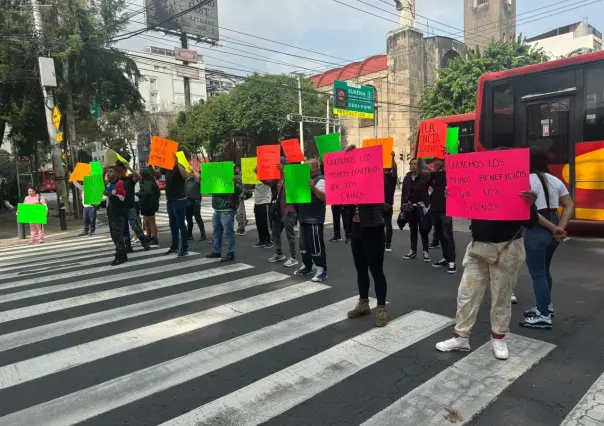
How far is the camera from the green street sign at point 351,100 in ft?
86.5

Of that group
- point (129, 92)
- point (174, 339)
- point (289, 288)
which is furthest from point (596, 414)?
point (129, 92)

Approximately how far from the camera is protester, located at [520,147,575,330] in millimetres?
4023

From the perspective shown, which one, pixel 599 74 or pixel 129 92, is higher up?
pixel 129 92

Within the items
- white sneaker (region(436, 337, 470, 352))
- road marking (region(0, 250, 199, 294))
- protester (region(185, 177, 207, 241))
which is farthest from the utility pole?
white sneaker (region(436, 337, 470, 352))

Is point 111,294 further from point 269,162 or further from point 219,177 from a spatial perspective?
point 269,162

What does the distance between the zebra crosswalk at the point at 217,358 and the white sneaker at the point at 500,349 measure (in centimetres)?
6

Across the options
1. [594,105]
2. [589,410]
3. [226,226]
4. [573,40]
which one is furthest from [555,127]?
[573,40]

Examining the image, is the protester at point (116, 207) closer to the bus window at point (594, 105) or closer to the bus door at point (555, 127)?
the bus door at point (555, 127)

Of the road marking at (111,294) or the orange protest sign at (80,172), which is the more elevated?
the orange protest sign at (80,172)

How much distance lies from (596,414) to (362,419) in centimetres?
150

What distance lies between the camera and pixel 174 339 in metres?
4.50

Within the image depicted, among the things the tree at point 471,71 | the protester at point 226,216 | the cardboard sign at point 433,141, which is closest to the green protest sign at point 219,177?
the protester at point 226,216

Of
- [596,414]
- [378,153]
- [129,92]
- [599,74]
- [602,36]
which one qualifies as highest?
[602,36]

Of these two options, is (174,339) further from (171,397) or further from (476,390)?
(476,390)
